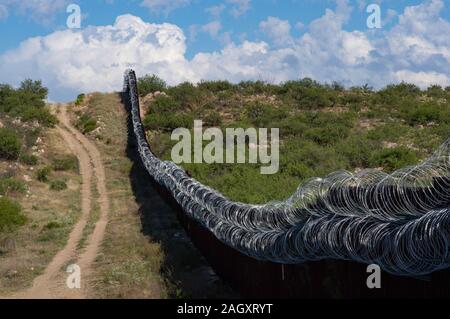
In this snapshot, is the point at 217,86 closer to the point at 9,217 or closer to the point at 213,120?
the point at 213,120

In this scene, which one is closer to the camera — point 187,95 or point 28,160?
point 28,160

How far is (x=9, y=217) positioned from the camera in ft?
54.8

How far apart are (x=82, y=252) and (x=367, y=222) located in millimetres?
10063

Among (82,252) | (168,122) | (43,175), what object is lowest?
(82,252)

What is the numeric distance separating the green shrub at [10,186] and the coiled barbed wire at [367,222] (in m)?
16.2

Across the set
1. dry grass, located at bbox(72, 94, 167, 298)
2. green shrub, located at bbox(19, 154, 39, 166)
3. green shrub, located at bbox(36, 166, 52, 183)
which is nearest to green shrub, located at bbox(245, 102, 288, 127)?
dry grass, located at bbox(72, 94, 167, 298)

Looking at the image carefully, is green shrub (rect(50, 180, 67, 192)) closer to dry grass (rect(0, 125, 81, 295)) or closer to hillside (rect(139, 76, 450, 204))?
dry grass (rect(0, 125, 81, 295))

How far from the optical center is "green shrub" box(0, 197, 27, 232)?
16.4 metres

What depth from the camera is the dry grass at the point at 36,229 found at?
473 inches

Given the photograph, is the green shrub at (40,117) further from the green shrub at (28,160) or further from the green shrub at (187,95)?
the green shrub at (28,160)

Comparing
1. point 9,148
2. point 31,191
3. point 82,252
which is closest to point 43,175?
point 31,191

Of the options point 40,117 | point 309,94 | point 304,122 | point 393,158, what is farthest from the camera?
point 309,94

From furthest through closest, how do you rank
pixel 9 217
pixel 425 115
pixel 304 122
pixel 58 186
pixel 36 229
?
pixel 304 122 < pixel 425 115 < pixel 58 186 < pixel 36 229 < pixel 9 217
